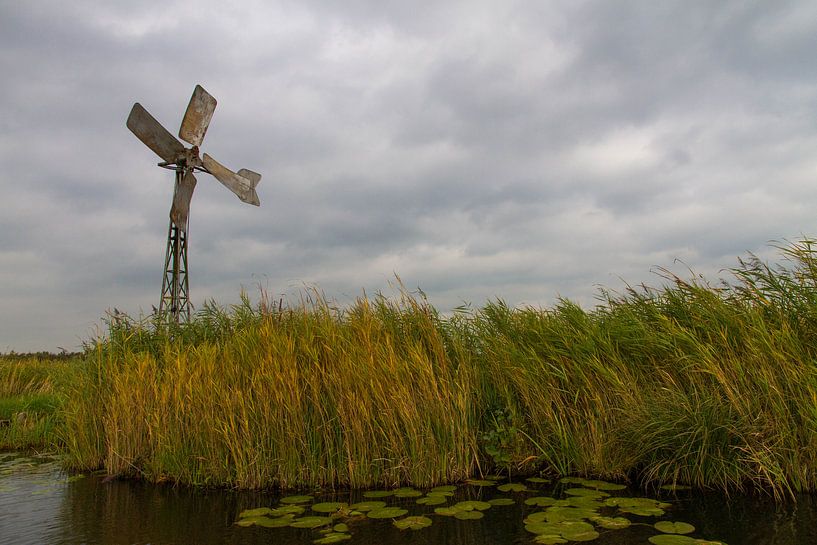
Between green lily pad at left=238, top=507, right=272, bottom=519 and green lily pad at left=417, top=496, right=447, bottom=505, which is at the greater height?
green lily pad at left=238, top=507, right=272, bottom=519

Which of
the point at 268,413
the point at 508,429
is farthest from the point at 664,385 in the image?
the point at 268,413

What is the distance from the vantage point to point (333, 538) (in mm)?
4617

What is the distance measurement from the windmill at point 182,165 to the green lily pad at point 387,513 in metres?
11.0

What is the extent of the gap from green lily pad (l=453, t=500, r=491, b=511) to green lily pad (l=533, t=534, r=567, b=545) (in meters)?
0.91

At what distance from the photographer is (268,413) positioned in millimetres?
6535

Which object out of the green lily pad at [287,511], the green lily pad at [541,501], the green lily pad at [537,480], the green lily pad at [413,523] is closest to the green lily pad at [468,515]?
the green lily pad at [413,523]

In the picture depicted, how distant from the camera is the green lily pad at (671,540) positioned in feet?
13.9

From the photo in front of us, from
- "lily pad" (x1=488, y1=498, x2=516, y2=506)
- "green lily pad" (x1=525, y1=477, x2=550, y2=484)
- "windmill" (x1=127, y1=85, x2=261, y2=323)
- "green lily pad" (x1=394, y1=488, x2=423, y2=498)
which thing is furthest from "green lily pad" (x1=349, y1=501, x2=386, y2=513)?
"windmill" (x1=127, y1=85, x2=261, y2=323)

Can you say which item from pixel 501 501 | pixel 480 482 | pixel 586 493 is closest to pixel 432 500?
pixel 501 501

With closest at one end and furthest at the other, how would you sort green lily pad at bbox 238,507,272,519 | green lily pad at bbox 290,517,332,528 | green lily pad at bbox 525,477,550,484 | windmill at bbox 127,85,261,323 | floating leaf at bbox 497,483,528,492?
1. green lily pad at bbox 290,517,332,528
2. green lily pad at bbox 238,507,272,519
3. floating leaf at bbox 497,483,528,492
4. green lily pad at bbox 525,477,550,484
5. windmill at bbox 127,85,261,323

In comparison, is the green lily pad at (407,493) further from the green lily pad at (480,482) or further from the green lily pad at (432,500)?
the green lily pad at (480,482)

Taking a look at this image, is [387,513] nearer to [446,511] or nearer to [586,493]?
[446,511]

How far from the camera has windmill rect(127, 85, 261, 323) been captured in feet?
50.4

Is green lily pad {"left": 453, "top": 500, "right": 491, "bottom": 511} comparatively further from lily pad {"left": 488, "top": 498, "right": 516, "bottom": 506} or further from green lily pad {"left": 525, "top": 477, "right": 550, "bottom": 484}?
green lily pad {"left": 525, "top": 477, "right": 550, "bottom": 484}
